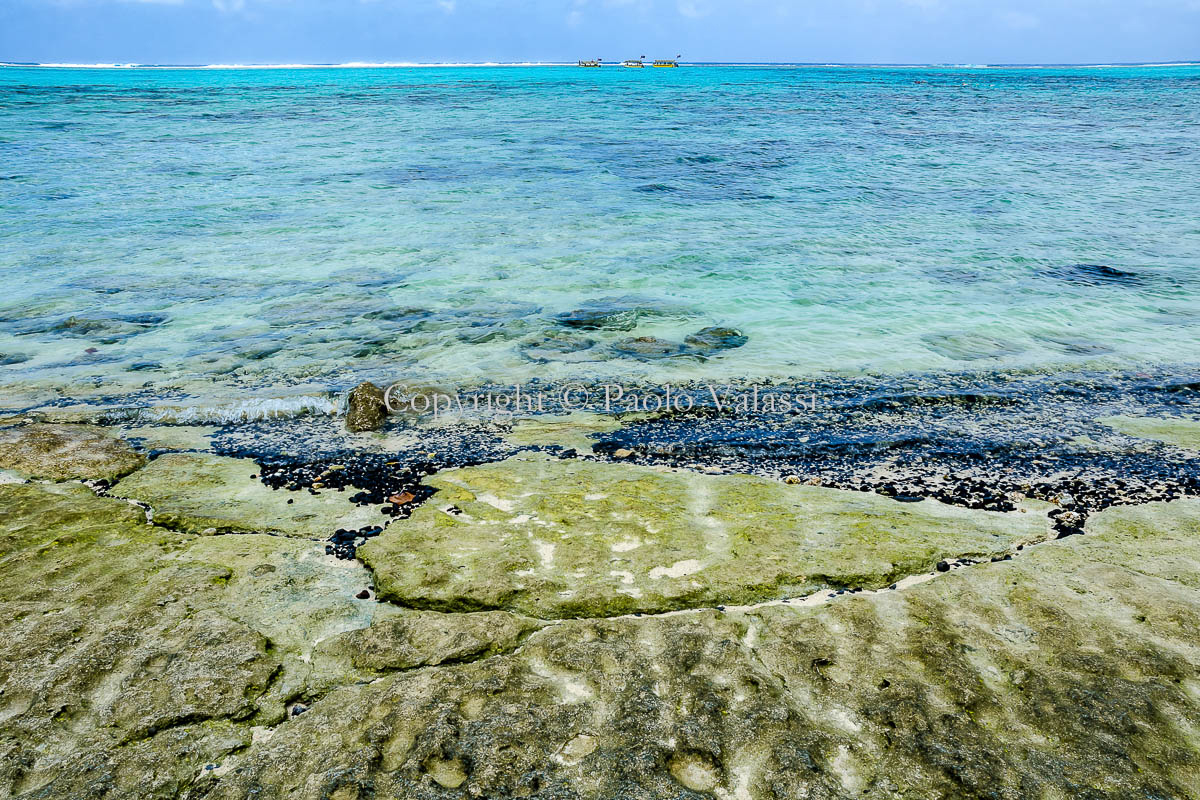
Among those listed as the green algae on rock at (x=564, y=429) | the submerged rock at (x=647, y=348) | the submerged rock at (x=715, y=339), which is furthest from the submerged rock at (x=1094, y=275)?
the green algae on rock at (x=564, y=429)

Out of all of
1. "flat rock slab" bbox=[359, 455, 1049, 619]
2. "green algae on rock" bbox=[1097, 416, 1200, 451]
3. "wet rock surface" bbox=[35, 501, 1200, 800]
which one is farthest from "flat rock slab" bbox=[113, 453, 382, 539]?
"green algae on rock" bbox=[1097, 416, 1200, 451]

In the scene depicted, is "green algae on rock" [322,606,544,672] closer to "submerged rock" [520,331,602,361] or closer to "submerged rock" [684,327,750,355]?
"submerged rock" [520,331,602,361]

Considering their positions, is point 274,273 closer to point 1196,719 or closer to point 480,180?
point 480,180

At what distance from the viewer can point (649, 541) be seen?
15.3ft

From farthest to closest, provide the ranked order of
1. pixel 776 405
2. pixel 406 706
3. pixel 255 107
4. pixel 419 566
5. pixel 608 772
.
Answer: pixel 255 107, pixel 776 405, pixel 419 566, pixel 406 706, pixel 608 772

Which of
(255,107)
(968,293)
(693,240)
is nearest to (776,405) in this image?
(968,293)

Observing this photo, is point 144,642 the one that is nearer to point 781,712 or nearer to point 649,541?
point 649,541

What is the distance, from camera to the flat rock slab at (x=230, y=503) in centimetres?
497

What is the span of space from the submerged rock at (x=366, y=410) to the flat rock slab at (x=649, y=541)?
60.8 inches

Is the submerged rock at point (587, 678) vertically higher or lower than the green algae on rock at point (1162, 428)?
higher

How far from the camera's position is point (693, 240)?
1493 centimetres

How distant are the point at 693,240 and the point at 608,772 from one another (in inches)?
515

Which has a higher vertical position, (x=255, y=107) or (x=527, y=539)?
(x=255, y=107)

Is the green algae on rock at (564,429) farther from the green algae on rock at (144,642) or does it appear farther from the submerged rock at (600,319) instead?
the submerged rock at (600,319)
